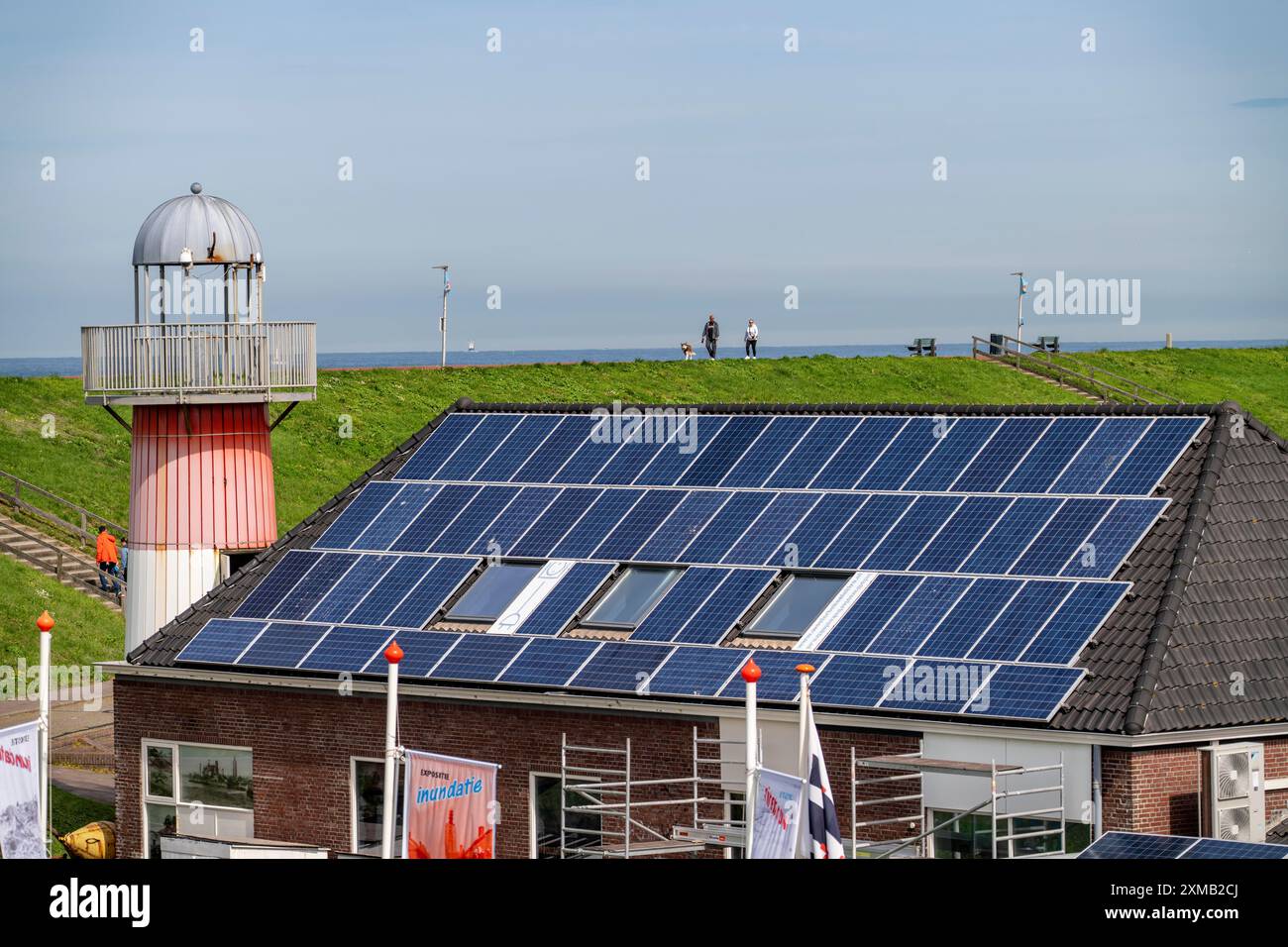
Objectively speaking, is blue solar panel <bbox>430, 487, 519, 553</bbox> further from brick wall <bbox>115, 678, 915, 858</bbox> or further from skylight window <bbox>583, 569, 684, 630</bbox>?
brick wall <bbox>115, 678, 915, 858</bbox>

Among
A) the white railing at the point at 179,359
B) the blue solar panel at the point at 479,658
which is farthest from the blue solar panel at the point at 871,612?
the white railing at the point at 179,359

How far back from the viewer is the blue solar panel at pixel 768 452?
32.8 metres

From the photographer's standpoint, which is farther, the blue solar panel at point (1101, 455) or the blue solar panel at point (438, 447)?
the blue solar panel at point (438, 447)

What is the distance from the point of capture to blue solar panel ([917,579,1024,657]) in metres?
26.8

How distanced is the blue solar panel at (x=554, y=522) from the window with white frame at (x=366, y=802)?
4221mm

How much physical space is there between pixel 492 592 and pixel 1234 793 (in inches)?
494

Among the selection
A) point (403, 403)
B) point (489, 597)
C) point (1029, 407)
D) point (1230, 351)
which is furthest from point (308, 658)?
point (1230, 351)

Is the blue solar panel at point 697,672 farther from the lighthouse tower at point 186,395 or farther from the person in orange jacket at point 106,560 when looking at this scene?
the person in orange jacket at point 106,560

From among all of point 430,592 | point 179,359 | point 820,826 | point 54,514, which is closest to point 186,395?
point 179,359

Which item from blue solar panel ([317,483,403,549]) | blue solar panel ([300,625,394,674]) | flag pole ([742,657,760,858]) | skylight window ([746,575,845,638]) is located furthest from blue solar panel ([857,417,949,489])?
flag pole ([742,657,760,858])

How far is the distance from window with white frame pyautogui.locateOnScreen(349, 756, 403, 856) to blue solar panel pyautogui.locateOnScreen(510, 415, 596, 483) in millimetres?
6223

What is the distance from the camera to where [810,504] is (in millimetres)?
31375

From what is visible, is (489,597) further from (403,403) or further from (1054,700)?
(403,403)
